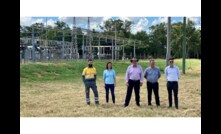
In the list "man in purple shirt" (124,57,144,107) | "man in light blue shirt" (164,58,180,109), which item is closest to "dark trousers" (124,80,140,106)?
"man in purple shirt" (124,57,144,107)

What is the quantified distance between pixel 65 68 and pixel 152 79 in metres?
1.99

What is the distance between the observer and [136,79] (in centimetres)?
1065

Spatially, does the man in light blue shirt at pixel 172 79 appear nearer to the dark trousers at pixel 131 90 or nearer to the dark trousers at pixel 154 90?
the dark trousers at pixel 154 90

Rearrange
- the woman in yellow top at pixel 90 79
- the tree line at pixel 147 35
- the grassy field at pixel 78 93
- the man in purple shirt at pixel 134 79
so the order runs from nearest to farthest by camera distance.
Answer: the grassy field at pixel 78 93 < the man in purple shirt at pixel 134 79 < the woman in yellow top at pixel 90 79 < the tree line at pixel 147 35

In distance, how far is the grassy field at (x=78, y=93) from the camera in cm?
1050

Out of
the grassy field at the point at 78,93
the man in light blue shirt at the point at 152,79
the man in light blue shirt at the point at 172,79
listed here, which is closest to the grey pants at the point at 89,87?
the grassy field at the point at 78,93

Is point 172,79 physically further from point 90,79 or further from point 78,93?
point 78,93

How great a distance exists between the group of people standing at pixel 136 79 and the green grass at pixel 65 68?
99 millimetres

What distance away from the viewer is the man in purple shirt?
1061 centimetres

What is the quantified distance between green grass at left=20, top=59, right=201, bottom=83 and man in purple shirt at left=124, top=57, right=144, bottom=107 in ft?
0.38
